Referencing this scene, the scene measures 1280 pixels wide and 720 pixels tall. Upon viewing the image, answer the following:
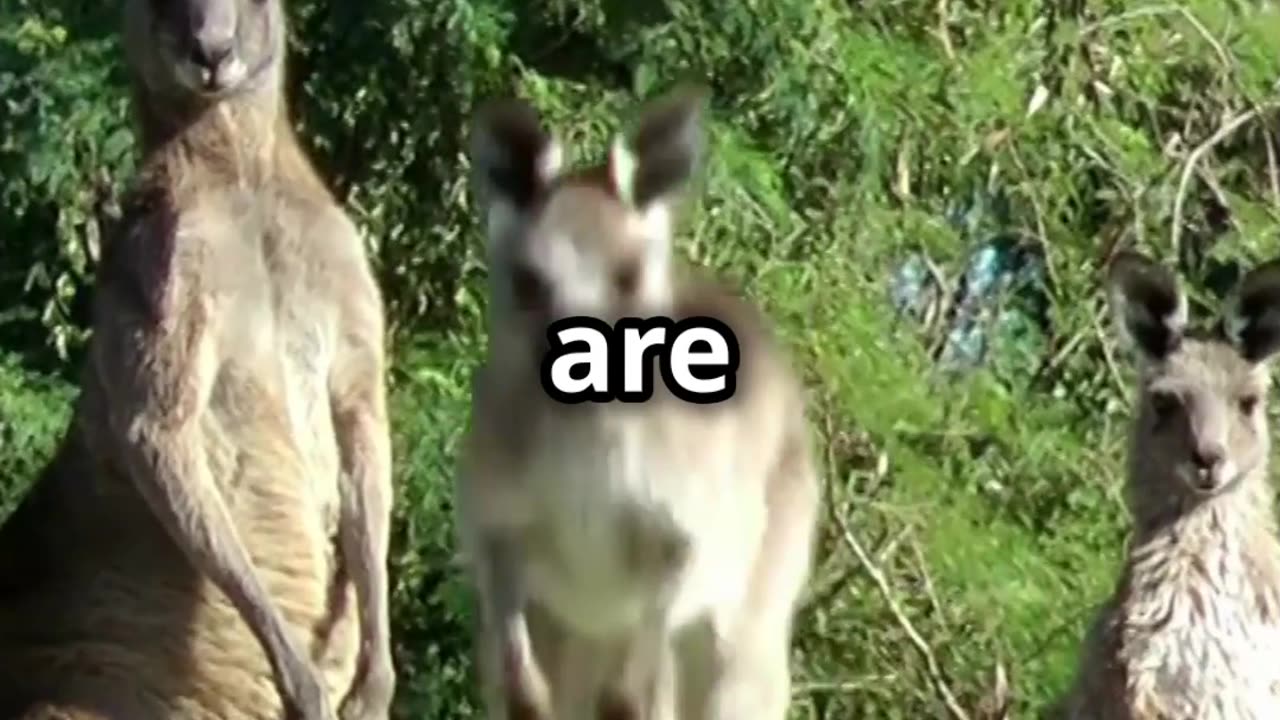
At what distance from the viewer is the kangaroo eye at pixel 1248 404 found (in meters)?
4.11

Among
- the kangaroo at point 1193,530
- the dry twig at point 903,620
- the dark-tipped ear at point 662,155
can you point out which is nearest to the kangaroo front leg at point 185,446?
the dark-tipped ear at point 662,155

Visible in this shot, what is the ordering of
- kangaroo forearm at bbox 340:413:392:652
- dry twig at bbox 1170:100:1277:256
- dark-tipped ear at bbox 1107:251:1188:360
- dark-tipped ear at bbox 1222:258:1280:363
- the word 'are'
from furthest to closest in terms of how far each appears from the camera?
dry twig at bbox 1170:100:1277:256
dark-tipped ear at bbox 1107:251:1188:360
dark-tipped ear at bbox 1222:258:1280:363
kangaroo forearm at bbox 340:413:392:652
the word 'are'

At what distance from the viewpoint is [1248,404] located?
4.12 m

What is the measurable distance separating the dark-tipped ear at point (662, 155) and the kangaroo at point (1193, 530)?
37.0 inches

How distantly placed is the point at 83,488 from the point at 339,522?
365mm

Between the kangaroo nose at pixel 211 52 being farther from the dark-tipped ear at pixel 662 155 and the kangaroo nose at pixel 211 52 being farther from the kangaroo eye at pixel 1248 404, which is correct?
the kangaroo eye at pixel 1248 404

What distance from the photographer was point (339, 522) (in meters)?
3.82

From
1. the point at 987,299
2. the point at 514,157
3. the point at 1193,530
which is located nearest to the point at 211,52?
the point at 514,157

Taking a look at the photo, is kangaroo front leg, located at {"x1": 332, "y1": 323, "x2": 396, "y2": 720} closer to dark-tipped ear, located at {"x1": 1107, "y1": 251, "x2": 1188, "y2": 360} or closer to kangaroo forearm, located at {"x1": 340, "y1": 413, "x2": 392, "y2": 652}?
kangaroo forearm, located at {"x1": 340, "y1": 413, "x2": 392, "y2": 652}

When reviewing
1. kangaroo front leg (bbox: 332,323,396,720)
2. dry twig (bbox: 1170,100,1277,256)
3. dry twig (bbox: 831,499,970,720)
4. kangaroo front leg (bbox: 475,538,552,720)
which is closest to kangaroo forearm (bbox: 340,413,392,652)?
kangaroo front leg (bbox: 332,323,396,720)

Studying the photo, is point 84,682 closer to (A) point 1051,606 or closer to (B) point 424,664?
(B) point 424,664

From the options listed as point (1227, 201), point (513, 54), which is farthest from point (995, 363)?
point (513, 54)

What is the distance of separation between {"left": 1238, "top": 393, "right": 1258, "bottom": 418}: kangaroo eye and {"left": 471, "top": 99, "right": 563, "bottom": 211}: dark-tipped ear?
121 cm

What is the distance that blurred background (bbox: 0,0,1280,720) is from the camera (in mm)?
5902
